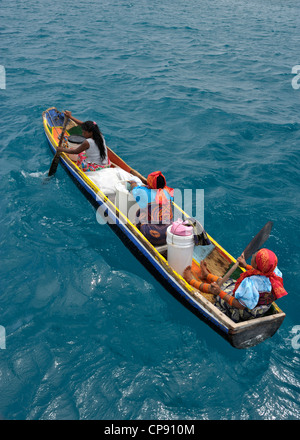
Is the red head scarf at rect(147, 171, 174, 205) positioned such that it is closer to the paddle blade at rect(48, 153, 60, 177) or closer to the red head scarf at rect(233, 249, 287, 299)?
the red head scarf at rect(233, 249, 287, 299)

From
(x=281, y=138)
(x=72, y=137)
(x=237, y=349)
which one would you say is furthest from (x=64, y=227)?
(x=281, y=138)

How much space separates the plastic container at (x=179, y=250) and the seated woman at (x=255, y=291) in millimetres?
718

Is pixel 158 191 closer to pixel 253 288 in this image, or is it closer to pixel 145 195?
pixel 145 195

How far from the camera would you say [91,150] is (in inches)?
330

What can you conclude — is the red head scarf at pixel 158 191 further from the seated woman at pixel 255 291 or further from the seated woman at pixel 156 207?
the seated woman at pixel 255 291

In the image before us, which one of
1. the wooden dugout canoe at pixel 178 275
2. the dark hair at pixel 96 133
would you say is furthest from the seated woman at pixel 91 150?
the wooden dugout canoe at pixel 178 275

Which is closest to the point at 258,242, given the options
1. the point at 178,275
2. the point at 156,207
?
the point at 178,275

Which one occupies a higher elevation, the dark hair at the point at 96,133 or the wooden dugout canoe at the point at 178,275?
the dark hair at the point at 96,133

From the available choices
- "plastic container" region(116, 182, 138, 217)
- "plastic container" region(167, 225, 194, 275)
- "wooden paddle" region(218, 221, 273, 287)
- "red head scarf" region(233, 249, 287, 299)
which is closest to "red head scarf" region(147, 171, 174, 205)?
"plastic container" region(167, 225, 194, 275)

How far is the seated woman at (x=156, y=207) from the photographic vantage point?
646 cm

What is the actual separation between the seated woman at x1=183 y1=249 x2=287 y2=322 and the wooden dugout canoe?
170 mm

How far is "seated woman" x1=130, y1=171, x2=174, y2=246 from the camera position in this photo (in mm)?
6461

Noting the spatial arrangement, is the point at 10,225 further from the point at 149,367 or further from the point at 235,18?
the point at 235,18

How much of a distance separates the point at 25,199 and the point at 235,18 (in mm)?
27342
